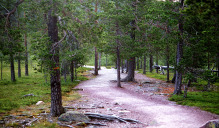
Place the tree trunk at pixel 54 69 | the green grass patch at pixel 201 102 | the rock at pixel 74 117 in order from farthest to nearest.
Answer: the green grass patch at pixel 201 102
the rock at pixel 74 117
the tree trunk at pixel 54 69

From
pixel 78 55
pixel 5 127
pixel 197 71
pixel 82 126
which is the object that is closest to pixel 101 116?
pixel 82 126

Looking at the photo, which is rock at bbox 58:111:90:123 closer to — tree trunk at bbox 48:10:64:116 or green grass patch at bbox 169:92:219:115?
tree trunk at bbox 48:10:64:116

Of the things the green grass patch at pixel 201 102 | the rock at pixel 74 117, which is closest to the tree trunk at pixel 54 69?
the rock at pixel 74 117

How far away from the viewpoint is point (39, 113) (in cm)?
970

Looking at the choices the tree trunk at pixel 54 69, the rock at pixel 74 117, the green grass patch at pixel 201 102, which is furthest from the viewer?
the green grass patch at pixel 201 102

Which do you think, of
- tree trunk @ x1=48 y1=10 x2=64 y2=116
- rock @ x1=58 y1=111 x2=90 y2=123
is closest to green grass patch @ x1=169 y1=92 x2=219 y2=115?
rock @ x1=58 y1=111 x2=90 y2=123

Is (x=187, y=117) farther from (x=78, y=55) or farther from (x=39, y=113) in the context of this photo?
(x=39, y=113)

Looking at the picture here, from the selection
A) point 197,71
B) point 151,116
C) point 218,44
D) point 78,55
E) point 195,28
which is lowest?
point 151,116

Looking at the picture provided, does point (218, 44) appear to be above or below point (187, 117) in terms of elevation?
above

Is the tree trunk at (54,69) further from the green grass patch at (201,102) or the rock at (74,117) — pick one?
the green grass patch at (201,102)

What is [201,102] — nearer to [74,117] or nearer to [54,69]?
[74,117]

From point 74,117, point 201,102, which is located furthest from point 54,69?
point 201,102

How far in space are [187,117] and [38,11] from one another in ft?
32.3

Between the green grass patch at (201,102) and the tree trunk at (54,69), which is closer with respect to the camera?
the tree trunk at (54,69)
